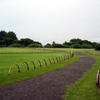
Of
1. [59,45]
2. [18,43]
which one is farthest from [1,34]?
[59,45]

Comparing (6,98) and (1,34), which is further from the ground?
(1,34)

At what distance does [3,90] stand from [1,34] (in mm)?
131265

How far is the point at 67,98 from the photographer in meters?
5.65

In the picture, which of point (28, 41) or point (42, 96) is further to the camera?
point (28, 41)

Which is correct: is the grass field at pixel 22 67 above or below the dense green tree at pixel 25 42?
below

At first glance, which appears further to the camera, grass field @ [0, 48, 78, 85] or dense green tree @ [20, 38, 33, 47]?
dense green tree @ [20, 38, 33, 47]

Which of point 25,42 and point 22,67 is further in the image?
point 25,42

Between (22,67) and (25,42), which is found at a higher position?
(25,42)

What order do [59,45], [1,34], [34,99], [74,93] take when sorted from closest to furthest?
1. [34,99]
2. [74,93]
3. [59,45]
4. [1,34]

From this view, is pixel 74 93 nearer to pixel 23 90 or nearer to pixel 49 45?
pixel 23 90

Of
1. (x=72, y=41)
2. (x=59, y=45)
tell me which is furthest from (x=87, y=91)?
(x=72, y=41)

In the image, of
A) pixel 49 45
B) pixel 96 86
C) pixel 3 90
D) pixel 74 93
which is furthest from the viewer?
pixel 49 45

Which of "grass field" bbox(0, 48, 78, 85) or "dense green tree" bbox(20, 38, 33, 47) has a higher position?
"dense green tree" bbox(20, 38, 33, 47)

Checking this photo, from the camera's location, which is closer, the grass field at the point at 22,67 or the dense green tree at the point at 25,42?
the grass field at the point at 22,67
